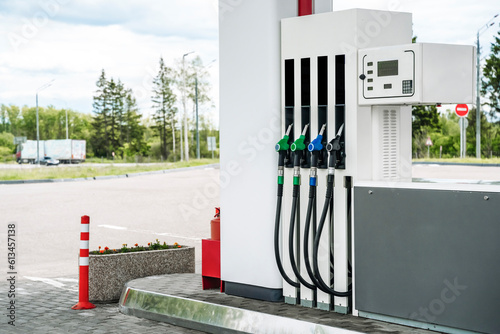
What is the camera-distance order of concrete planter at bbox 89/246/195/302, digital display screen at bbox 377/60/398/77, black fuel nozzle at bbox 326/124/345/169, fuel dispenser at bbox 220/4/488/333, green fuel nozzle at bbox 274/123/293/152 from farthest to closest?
concrete planter at bbox 89/246/195/302 → green fuel nozzle at bbox 274/123/293/152 → black fuel nozzle at bbox 326/124/345/169 → digital display screen at bbox 377/60/398/77 → fuel dispenser at bbox 220/4/488/333

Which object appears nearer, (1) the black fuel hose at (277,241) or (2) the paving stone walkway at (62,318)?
(1) the black fuel hose at (277,241)

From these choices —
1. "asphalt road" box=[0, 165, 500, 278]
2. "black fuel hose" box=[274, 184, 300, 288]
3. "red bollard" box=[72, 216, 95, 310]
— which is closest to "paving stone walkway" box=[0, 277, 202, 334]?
"red bollard" box=[72, 216, 95, 310]

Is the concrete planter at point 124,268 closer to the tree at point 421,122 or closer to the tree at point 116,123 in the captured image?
the tree at point 421,122

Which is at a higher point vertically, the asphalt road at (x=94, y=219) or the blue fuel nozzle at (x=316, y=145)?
the blue fuel nozzle at (x=316, y=145)

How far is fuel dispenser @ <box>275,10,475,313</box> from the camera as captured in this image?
19.3 ft

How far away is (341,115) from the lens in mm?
6266

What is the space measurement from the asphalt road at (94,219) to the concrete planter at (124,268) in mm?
1623

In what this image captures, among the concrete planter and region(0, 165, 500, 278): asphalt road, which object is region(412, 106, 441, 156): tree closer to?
region(0, 165, 500, 278): asphalt road

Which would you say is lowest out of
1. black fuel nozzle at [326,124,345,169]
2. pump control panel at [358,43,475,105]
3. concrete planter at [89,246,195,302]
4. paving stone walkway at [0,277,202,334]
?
paving stone walkway at [0,277,202,334]

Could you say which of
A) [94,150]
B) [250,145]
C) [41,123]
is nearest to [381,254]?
[250,145]

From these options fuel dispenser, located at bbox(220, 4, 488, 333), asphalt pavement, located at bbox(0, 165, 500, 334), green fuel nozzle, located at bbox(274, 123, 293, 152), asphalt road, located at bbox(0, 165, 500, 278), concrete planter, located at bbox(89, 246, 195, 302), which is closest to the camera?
fuel dispenser, located at bbox(220, 4, 488, 333)

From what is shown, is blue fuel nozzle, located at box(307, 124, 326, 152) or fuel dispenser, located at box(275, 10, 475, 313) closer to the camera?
fuel dispenser, located at box(275, 10, 475, 313)

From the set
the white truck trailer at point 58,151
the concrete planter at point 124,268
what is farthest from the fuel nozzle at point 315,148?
the white truck trailer at point 58,151

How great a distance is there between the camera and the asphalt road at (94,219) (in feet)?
39.4
